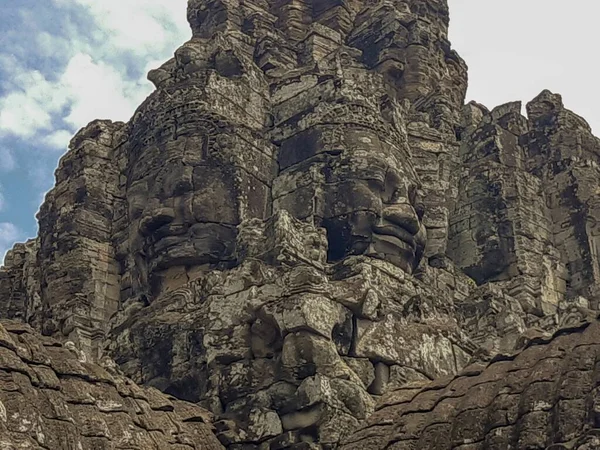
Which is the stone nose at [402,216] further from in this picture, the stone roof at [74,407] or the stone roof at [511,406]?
the stone roof at [74,407]

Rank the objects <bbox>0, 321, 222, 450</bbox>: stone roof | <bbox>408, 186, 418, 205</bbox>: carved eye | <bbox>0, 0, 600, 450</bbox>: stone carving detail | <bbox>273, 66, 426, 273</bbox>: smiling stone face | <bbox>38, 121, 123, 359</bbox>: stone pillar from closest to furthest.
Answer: <bbox>0, 321, 222, 450</bbox>: stone roof, <bbox>0, 0, 600, 450</bbox>: stone carving detail, <bbox>273, 66, 426, 273</bbox>: smiling stone face, <bbox>408, 186, 418, 205</bbox>: carved eye, <bbox>38, 121, 123, 359</bbox>: stone pillar

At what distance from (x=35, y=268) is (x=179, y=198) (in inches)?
247

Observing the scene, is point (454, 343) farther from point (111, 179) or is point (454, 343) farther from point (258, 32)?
point (258, 32)

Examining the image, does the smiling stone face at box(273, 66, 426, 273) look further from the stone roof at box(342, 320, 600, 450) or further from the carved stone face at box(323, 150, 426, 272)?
the stone roof at box(342, 320, 600, 450)

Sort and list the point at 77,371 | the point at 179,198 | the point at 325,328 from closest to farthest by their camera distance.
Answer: the point at 77,371 → the point at 325,328 → the point at 179,198

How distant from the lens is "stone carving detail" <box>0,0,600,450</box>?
2784 centimetres

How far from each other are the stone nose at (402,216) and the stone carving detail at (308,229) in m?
0.07

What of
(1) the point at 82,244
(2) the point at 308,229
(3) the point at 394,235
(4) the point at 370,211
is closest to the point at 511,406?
(2) the point at 308,229

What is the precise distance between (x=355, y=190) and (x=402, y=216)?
3.79 feet

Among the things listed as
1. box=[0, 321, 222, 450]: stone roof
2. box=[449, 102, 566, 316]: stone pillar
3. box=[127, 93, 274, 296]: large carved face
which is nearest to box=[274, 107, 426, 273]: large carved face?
box=[127, 93, 274, 296]: large carved face

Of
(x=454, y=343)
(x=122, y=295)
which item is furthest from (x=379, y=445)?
(x=122, y=295)

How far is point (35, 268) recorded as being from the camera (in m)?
36.8

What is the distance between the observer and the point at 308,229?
3039 cm

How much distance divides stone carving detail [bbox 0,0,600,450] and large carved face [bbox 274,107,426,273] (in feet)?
0.16
